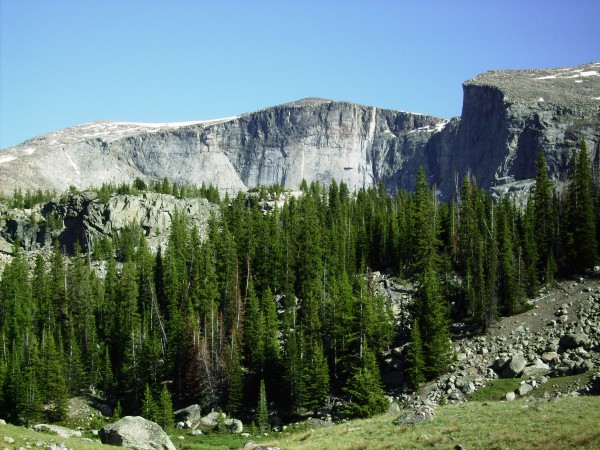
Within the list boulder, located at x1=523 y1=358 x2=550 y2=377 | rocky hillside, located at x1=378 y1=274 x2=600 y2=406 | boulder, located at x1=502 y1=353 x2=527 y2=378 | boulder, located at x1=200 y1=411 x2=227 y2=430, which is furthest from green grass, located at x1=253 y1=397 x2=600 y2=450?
boulder, located at x1=200 y1=411 x2=227 y2=430

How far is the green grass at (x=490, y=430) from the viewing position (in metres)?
26.0

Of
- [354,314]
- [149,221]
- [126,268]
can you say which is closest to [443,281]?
[354,314]

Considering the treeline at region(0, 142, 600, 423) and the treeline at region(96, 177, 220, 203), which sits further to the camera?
the treeline at region(96, 177, 220, 203)

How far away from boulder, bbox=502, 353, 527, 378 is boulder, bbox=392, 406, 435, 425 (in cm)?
2422

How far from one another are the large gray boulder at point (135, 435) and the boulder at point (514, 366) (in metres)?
30.8

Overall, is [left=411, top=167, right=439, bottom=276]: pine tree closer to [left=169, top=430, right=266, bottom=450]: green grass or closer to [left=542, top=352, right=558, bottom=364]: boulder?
[left=542, top=352, right=558, bottom=364]: boulder

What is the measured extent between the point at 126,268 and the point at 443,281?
4321 centimetres

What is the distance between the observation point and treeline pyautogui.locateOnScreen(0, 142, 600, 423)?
2462 inches

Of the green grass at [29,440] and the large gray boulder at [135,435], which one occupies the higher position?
the green grass at [29,440]

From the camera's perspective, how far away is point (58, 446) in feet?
97.6

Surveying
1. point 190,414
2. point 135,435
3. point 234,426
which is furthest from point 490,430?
point 190,414

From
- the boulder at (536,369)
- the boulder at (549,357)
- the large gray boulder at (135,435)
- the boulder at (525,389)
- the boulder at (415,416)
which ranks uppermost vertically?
the boulder at (415,416)

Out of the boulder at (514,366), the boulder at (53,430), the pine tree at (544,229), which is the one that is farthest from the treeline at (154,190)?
the boulder at (514,366)

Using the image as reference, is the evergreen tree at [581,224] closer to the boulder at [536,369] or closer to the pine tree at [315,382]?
the boulder at [536,369]
